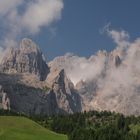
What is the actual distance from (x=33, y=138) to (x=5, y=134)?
12.6 m

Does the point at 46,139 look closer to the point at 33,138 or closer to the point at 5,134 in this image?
the point at 33,138

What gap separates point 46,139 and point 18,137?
43.0 feet

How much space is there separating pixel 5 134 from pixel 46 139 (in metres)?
18.4

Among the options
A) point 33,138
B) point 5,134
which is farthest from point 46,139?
point 5,134

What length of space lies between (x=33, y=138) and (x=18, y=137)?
22.5 ft

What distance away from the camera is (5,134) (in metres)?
194

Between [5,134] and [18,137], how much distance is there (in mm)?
6739

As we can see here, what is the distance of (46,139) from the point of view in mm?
196250

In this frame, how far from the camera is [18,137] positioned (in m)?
191

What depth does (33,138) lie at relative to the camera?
19362 centimetres
